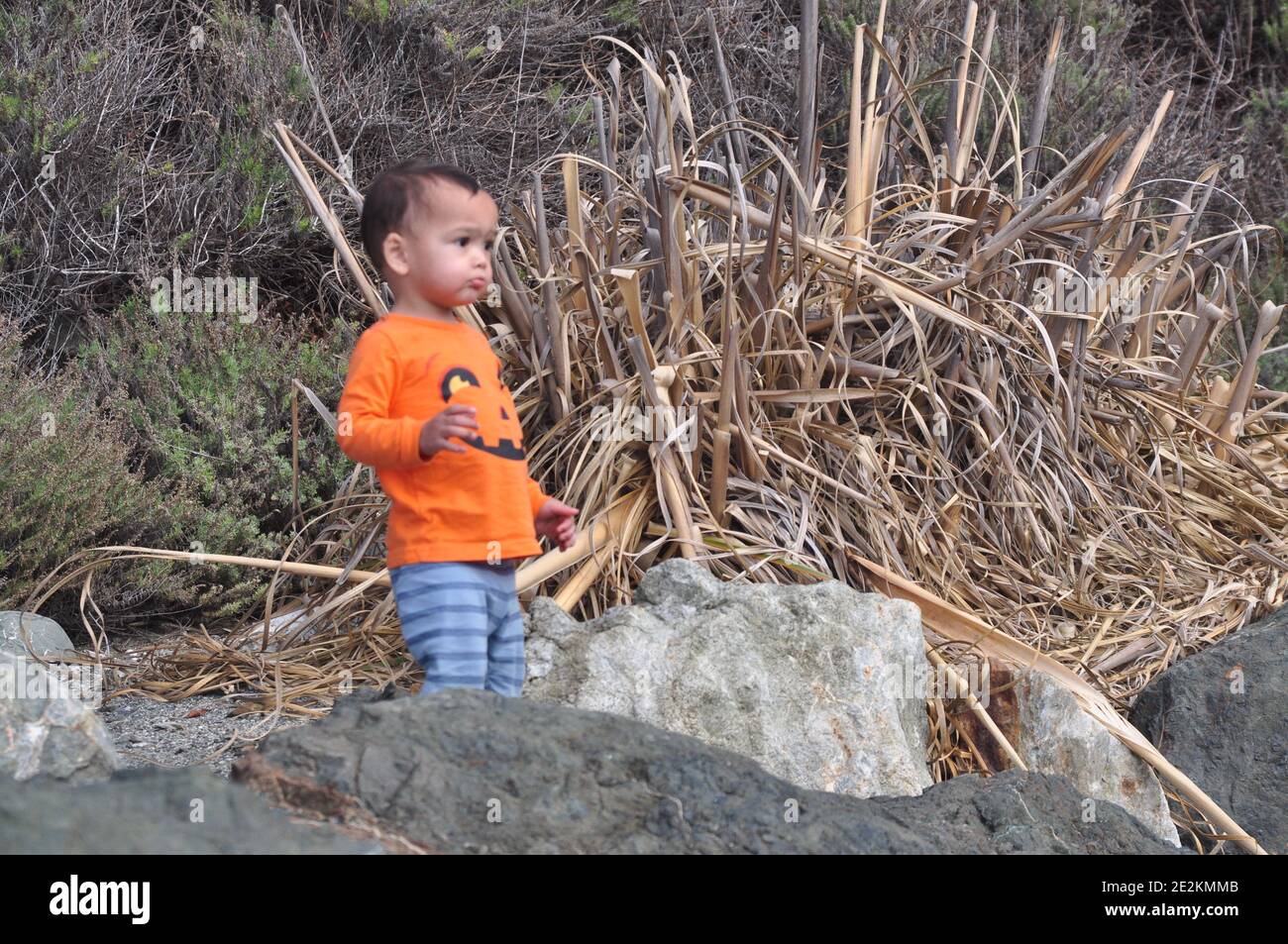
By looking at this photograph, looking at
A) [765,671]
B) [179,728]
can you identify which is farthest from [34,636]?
[765,671]

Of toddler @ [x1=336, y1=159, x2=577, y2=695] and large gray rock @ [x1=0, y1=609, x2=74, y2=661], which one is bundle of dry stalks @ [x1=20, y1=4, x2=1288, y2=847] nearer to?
large gray rock @ [x1=0, y1=609, x2=74, y2=661]

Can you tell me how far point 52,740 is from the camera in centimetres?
187

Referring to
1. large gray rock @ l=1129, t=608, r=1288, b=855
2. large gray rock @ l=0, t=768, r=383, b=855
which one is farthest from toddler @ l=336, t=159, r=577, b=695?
large gray rock @ l=1129, t=608, r=1288, b=855

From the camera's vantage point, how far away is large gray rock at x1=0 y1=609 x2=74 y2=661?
3051mm

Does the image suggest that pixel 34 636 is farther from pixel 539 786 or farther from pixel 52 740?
pixel 539 786

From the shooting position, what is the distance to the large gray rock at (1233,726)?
281 cm

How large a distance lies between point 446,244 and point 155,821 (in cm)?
114

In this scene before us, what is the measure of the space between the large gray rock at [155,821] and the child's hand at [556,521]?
0.93 metres

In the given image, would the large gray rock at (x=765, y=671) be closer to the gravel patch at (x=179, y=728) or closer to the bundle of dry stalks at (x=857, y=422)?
the bundle of dry stalks at (x=857, y=422)

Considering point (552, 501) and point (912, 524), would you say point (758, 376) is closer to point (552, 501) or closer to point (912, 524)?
point (912, 524)

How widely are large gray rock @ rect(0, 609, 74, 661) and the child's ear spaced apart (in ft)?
→ 4.82
